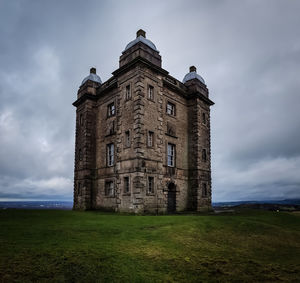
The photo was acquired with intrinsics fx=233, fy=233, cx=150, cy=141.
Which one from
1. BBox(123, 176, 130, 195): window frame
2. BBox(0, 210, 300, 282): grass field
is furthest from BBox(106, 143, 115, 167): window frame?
BBox(0, 210, 300, 282): grass field

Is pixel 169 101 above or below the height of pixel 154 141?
above

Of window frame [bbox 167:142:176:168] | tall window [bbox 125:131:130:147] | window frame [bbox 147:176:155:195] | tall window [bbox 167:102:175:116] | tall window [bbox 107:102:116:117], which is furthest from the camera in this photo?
tall window [bbox 107:102:116:117]

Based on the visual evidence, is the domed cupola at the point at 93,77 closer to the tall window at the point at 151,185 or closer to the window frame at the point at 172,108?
the window frame at the point at 172,108

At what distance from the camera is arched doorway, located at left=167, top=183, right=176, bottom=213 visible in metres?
22.6

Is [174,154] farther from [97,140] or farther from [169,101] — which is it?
[97,140]

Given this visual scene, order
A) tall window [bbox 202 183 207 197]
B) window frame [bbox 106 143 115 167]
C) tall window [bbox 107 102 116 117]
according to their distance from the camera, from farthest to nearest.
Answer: tall window [bbox 202 183 207 197]
tall window [bbox 107 102 116 117]
window frame [bbox 106 143 115 167]

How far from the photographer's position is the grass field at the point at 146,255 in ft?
18.6

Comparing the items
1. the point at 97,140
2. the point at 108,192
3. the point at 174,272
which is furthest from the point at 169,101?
the point at 174,272

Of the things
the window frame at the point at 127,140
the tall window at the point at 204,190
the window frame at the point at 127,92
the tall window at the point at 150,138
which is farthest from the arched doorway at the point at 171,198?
the window frame at the point at 127,92

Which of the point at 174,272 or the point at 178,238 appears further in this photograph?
the point at 178,238

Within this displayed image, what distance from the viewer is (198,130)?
25.8 metres

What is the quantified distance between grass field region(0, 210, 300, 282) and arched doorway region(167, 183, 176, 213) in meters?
11.2

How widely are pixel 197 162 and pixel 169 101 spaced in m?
7.17

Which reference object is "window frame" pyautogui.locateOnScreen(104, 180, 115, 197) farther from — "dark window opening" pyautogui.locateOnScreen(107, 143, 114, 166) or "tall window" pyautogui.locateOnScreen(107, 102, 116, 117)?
"tall window" pyautogui.locateOnScreen(107, 102, 116, 117)
